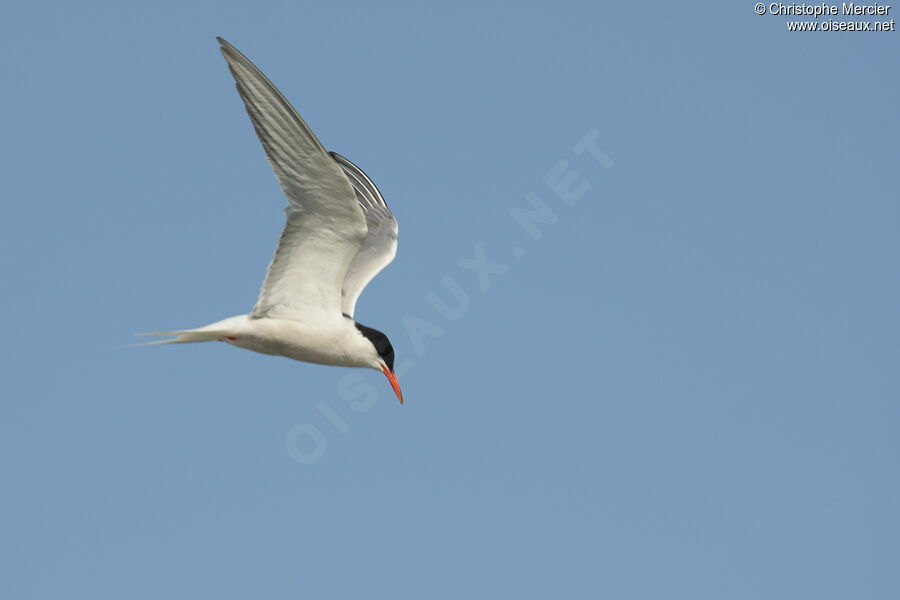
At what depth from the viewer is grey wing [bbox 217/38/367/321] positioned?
7410 millimetres

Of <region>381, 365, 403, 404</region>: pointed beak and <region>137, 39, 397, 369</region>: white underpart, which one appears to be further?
<region>381, 365, 403, 404</region>: pointed beak

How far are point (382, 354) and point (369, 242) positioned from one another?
158 cm

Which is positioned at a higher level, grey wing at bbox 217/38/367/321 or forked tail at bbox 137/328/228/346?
grey wing at bbox 217/38/367/321

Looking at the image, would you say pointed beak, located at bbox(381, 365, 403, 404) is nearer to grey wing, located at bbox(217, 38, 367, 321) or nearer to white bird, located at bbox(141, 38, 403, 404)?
white bird, located at bbox(141, 38, 403, 404)

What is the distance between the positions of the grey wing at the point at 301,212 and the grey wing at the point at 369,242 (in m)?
0.87

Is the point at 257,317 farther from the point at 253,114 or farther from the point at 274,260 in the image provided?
the point at 253,114

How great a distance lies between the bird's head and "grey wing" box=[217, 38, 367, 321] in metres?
0.34

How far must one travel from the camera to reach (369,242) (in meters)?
10.5

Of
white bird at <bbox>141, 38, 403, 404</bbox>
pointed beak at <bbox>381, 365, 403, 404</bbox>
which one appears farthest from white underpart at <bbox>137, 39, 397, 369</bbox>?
pointed beak at <bbox>381, 365, 403, 404</bbox>

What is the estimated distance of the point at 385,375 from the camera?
31.7ft

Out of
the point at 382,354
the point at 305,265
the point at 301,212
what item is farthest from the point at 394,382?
the point at 301,212

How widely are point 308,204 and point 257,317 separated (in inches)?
46.1

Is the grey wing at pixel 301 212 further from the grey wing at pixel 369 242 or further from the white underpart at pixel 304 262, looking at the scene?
the grey wing at pixel 369 242

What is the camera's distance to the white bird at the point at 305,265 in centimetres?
766
